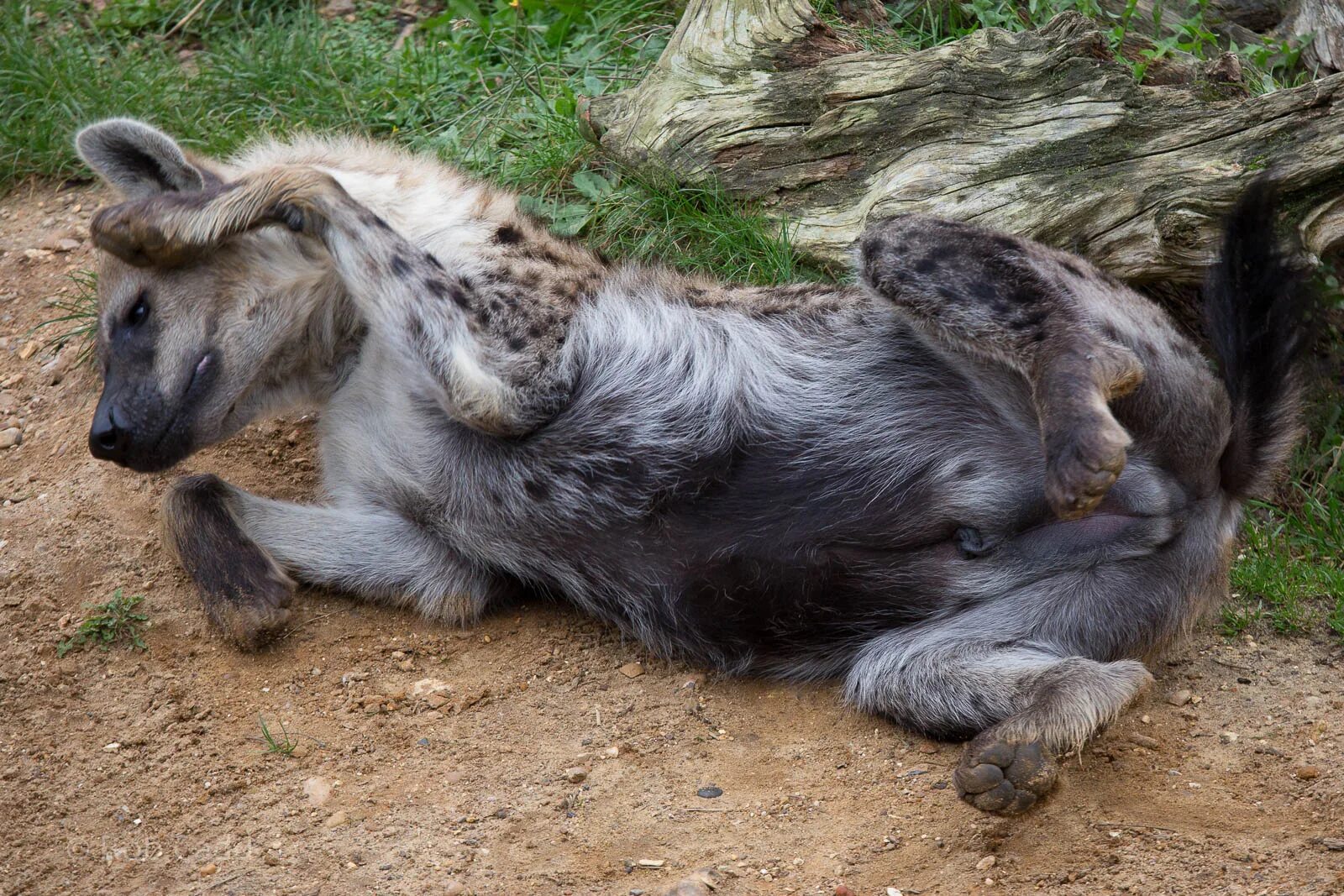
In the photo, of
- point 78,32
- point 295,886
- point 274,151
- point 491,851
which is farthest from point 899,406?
point 78,32

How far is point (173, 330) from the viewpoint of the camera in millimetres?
3848

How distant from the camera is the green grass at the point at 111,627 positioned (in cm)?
379

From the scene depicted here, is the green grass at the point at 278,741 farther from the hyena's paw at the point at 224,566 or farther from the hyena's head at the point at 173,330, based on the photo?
the hyena's head at the point at 173,330

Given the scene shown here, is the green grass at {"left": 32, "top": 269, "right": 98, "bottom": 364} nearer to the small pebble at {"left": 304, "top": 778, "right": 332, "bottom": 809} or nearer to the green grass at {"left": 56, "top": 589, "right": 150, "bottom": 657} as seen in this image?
the green grass at {"left": 56, "top": 589, "right": 150, "bottom": 657}

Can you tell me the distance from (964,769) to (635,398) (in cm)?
140

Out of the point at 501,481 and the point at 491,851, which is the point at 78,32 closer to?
the point at 501,481

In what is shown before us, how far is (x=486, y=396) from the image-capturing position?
3635 millimetres

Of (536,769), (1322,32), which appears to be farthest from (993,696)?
(1322,32)

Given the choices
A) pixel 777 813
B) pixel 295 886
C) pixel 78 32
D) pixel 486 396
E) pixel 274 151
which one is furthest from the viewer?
pixel 78 32

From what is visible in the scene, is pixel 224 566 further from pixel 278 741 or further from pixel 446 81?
pixel 446 81

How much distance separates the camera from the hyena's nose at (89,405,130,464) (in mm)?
3744

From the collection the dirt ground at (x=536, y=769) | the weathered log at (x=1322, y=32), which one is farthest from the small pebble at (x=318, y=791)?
the weathered log at (x=1322, y=32)

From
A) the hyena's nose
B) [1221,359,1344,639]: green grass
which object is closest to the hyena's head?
the hyena's nose

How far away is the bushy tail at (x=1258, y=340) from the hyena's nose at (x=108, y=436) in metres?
3.05
